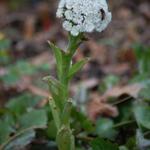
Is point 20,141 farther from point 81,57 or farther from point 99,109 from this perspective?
point 81,57

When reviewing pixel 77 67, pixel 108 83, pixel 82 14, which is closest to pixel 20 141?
pixel 77 67

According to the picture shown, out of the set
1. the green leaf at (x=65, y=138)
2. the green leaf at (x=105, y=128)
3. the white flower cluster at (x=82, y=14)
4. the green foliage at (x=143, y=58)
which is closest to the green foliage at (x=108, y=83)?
the green foliage at (x=143, y=58)

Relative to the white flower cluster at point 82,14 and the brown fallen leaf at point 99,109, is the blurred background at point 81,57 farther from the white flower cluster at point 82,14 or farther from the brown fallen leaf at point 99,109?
the white flower cluster at point 82,14

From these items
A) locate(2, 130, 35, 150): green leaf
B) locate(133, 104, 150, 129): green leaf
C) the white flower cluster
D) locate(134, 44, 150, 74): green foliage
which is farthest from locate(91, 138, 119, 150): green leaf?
locate(134, 44, 150, 74): green foliage

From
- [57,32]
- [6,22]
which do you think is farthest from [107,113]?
[6,22]

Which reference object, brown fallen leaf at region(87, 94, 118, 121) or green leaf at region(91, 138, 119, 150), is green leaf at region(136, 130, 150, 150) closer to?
green leaf at region(91, 138, 119, 150)

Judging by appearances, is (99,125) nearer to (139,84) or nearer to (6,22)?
(139,84)
